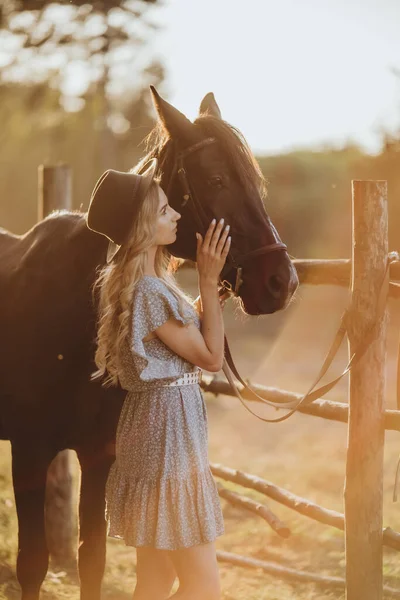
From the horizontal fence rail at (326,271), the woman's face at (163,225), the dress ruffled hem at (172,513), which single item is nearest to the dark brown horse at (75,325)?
the woman's face at (163,225)

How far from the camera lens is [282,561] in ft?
16.6

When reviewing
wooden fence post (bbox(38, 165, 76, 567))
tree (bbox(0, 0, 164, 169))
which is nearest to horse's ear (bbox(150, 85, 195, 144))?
wooden fence post (bbox(38, 165, 76, 567))

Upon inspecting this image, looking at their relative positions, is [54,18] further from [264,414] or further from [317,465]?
[317,465]

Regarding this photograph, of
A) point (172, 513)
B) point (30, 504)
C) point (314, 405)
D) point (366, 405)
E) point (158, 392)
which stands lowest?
point (30, 504)

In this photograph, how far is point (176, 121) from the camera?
3.06m

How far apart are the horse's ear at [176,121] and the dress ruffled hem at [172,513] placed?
1340mm

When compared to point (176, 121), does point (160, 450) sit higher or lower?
lower

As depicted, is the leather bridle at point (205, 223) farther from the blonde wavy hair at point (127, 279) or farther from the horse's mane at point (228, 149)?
the blonde wavy hair at point (127, 279)

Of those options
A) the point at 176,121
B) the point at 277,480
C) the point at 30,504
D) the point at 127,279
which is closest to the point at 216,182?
the point at 176,121

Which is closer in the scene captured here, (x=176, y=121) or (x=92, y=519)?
(x=176, y=121)

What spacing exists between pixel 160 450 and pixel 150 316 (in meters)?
0.45

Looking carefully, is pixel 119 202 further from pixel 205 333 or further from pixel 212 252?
pixel 205 333

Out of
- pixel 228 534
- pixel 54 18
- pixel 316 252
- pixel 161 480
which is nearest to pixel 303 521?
pixel 228 534

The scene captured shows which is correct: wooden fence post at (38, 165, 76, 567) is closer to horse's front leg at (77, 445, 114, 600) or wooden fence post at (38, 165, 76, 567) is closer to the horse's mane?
horse's front leg at (77, 445, 114, 600)
